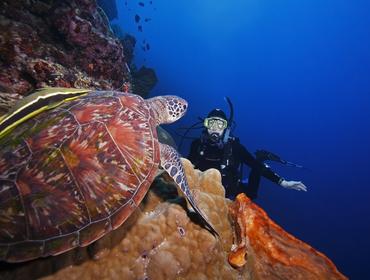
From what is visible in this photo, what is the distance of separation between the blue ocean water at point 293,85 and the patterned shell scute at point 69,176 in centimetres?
2914

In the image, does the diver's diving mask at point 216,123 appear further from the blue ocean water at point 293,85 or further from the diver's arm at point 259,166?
the blue ocean water at point 293,85

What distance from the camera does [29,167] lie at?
181 centimetres

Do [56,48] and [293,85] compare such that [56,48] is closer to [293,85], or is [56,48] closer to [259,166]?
[259,166]

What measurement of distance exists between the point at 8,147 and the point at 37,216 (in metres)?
0.61

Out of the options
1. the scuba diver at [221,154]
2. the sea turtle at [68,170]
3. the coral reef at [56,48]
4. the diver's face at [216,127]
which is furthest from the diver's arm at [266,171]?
the sea turtle at [68,170]

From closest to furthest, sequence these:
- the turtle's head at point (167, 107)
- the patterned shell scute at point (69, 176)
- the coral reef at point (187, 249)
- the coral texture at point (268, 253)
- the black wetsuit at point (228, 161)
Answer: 1. the patterned shell scute at point (69, 176)
2. the coral reef at point (187, 249)
3. the coral texture at point (268, 253)
4. the turtle's head at point (167, 107)
5. the black wetsuit at point (228, 161)

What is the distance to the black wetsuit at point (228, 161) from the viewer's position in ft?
18.1

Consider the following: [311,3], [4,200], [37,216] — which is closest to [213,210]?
[37,216]

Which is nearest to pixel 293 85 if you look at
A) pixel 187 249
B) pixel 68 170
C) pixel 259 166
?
pixel 259 166

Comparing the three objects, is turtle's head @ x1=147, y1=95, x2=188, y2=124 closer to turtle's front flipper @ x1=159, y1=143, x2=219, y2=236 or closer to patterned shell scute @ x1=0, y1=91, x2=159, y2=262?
turtle's front flipper @ x1=159, y1=143, x2=219, y2=236

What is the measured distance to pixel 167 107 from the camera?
3.58 meters

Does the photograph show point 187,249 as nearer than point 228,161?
Yes

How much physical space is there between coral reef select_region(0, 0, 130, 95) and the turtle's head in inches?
53.8

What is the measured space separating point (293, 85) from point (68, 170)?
11125 centimetres
